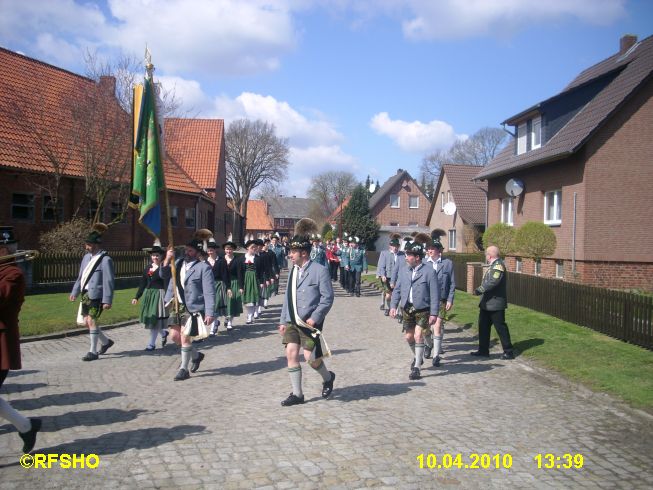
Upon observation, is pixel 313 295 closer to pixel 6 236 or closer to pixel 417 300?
pixel 417 300

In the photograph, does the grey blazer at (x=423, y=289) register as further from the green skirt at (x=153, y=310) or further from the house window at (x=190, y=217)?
the house window at (x=190, y=217)

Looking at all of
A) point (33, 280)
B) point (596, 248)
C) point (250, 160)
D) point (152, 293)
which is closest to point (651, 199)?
point (596, 248)

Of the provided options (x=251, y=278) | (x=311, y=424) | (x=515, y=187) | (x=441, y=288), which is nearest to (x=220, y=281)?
(x=251, y=278)

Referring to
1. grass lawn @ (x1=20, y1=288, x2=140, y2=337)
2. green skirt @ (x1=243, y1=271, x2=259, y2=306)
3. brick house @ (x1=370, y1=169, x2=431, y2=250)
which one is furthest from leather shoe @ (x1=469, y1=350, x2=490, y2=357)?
brick house @ (x1=370, y1=169, x2=431, y2=250)

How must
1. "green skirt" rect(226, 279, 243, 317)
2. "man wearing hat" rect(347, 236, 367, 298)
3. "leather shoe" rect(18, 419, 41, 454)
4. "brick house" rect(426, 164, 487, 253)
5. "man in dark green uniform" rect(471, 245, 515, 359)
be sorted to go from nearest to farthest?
"leather shoe" rect(18, 419, 41, 454)
"man in dark green uniform" rect(471, 245, 515, 359)
"green skirt" rect(226, 279, 243, 317)
"man wearing hat" rect(347, 236, 367, 298)
"brick house" rect(426, 164, 487, 253)

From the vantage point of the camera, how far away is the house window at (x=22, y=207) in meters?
23.2

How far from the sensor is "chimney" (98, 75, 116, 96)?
1001 inches

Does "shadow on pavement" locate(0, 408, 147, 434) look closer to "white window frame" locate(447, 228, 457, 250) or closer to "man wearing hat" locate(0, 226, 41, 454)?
"man wearing hat" locate(0, 226, 41, 454)

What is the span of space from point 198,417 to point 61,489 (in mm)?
1953

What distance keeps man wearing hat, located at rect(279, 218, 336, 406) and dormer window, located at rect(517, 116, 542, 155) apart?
21.4 metres

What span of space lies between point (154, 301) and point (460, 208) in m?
31.9

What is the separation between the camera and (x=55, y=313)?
13969mm

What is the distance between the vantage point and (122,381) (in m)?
7.85

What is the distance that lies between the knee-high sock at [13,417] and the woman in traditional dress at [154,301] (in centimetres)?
528
